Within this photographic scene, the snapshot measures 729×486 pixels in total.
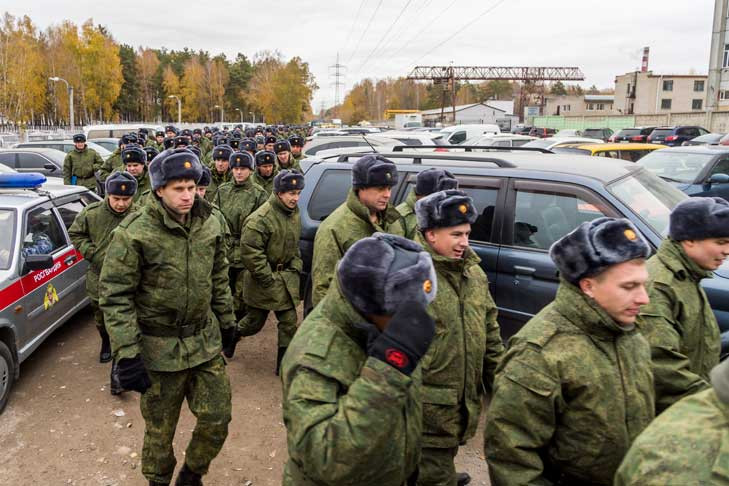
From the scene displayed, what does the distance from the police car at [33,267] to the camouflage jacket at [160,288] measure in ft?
6.58

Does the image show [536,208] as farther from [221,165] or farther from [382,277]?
[221,165]

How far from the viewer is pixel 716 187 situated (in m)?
8.97

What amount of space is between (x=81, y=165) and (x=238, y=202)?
21.7ft

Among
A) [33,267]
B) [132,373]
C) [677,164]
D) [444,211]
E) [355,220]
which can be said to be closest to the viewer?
[444,211]

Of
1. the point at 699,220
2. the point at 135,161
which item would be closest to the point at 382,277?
the point at 699,220

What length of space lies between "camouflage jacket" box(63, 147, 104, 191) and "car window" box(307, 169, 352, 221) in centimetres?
755

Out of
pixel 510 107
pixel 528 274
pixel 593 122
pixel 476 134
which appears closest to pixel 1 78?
pixel 476 134

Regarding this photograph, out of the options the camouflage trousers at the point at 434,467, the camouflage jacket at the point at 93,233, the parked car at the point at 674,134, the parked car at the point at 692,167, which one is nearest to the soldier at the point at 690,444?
the camouflage trousers at the point at 434,467

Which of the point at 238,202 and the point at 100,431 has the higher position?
the point at 238,202

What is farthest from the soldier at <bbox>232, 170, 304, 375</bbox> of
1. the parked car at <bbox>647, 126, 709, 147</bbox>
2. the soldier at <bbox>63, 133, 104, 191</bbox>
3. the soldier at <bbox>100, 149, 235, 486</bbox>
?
the parked car at <bbox>647, 126, 709, 147</bbox>

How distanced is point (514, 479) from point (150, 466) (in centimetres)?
231

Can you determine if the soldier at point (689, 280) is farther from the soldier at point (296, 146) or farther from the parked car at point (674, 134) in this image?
the parked car at point (674, 134)

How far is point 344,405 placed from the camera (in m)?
1.53

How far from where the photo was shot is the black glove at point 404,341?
4.86ft
